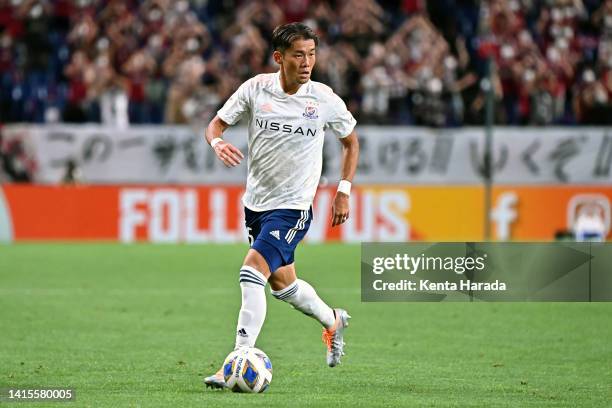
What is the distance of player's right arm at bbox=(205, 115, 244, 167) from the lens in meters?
Answer: 8.27

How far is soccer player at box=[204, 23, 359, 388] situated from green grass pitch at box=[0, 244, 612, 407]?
90 centimetres

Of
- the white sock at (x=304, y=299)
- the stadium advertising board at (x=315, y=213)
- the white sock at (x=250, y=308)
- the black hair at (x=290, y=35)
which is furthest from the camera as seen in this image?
the stadium advertising board at (x=315, y=213)

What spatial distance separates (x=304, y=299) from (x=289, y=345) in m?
2.19

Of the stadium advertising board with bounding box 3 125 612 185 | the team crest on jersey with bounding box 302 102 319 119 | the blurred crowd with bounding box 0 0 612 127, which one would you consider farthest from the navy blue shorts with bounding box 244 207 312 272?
the stadium advertising board with bounding box 3 125 612 185

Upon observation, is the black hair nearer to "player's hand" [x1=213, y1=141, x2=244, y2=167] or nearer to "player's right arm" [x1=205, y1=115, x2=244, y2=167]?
"player's right arm" [x1=205, y1=115, x2=244, y2=167]

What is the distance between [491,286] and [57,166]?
1598cm

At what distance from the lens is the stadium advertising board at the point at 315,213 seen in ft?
77.6

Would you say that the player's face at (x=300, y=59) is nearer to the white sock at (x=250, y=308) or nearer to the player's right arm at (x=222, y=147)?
the player's right arm at (x=222, y=147)

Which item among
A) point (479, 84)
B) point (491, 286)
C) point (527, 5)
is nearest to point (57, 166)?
point (479, 84)

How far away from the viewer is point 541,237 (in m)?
24.2

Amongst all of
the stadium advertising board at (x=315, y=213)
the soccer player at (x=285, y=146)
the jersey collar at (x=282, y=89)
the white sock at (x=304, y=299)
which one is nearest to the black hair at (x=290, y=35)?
the soccer player at (x=285, y=146)

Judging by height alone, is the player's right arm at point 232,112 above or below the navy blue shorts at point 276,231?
above

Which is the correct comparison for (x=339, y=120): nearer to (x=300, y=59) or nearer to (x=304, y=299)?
(x=300, y=59)

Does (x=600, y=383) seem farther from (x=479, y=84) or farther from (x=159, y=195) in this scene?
(x=479, y=84)
